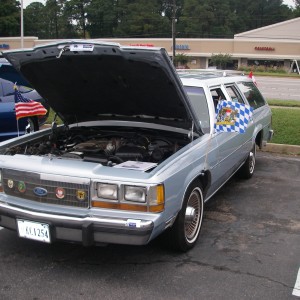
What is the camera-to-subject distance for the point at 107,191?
346 cm

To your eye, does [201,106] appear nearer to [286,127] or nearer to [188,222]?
[188,222]

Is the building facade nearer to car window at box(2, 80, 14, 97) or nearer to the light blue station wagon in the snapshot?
car window at box(2, 80, 14, 97)

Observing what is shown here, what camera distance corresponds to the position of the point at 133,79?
4414 millimetres

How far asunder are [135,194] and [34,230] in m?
0.89

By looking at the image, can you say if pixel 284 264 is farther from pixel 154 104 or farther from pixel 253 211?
pixel 154 104

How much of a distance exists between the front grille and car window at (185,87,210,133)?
1.75 metres

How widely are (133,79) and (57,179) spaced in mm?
1420

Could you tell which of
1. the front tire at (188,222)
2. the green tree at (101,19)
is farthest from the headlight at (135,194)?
the green tree at (101,19)

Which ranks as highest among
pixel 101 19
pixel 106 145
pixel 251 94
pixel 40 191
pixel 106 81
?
pixel 101 19

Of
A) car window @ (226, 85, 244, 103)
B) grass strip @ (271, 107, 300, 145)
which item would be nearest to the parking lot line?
car window @ (226, 85, 244, 103)

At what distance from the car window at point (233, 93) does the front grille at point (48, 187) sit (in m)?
2.90

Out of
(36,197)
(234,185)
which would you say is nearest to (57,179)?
(36,197)

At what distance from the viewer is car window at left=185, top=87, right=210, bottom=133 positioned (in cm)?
481

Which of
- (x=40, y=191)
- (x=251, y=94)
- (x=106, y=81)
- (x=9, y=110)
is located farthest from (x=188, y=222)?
(x=9, y=110)
